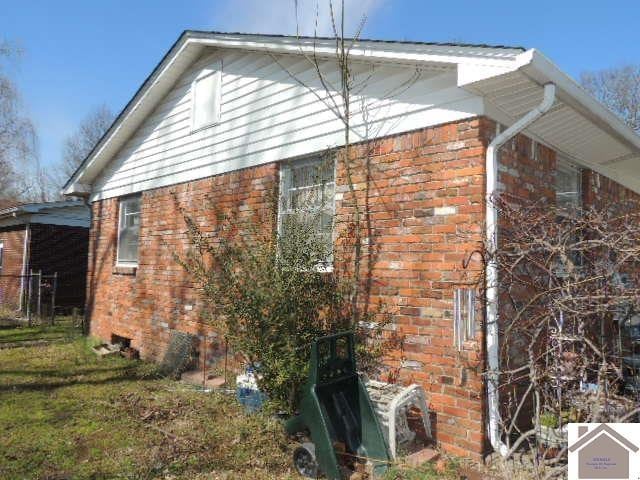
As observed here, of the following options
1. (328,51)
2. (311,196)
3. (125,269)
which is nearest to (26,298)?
(125,269)

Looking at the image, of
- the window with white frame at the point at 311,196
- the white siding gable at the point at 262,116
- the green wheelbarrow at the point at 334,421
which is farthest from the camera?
the window with white frame at the point at 311,196

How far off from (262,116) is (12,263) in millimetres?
12902

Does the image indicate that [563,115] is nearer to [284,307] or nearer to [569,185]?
[569,185]

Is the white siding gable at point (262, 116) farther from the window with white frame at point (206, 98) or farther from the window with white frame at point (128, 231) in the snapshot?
the window with white frame at point (128, 231)

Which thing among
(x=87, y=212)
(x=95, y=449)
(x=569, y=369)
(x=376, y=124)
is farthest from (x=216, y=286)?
(x=87, y=212)

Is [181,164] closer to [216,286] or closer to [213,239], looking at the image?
[213,239]

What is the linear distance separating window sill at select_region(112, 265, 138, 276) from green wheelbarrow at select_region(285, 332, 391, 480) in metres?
6.25

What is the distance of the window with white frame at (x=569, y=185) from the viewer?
6.33 metres

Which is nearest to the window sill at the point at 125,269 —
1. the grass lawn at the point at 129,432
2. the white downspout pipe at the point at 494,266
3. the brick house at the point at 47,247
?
the grass lawn at the point at 129,432

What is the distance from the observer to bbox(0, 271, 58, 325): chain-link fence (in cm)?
1387

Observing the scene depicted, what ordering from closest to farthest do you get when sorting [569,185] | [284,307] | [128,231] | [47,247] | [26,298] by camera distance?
[284,307] < [569,185] < [128,231] < [26,298] < [47,247]

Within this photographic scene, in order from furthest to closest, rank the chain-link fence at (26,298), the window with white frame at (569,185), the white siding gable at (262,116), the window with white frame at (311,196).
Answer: the chain-link fence at (26,298) → the window with white frame at (569,185) → the window with white frame at (311,196) → the white siding gable at (262,116)

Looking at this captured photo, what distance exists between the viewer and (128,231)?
1002 cm

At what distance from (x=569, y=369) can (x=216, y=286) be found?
345cm
